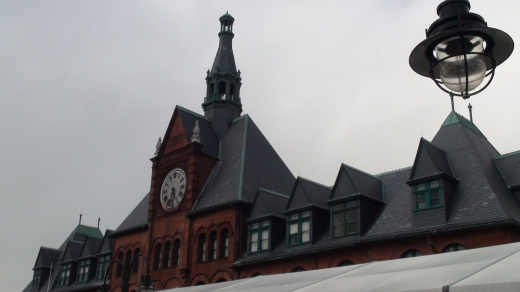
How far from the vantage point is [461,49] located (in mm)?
6887

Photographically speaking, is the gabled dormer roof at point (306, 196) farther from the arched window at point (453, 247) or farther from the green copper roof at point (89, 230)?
the green copper roof at point (89, 230)

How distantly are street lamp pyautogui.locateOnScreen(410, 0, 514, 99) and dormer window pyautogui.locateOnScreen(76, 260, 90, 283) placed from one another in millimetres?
50164

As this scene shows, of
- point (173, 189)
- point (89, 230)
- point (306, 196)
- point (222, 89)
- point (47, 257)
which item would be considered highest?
point (222, 89)

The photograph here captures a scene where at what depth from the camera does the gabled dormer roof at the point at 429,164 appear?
2764 cm

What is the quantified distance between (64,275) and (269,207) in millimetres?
29068

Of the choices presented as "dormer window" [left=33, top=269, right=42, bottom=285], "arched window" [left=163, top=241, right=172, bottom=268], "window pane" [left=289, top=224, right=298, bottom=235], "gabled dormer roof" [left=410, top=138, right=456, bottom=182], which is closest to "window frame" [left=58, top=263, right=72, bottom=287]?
"dormer window" [left=33, top=269, right=42, bottom=285]

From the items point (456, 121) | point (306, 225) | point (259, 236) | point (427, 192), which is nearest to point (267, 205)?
point (259, 236)

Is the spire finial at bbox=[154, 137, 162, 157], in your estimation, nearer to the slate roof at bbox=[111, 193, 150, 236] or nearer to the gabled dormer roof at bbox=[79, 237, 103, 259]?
the slate roof at bbox=[111, 193, 150, 236]

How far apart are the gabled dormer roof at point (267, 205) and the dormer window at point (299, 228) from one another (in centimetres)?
162

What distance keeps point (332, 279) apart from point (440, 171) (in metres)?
13.2

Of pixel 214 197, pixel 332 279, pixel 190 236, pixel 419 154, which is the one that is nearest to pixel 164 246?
pixel 190 236

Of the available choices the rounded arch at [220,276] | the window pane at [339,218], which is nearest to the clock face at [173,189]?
the rounded arch at [220,276]

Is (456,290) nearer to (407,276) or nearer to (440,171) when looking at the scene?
(407,276)

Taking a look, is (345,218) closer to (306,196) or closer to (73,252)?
(306,196)
